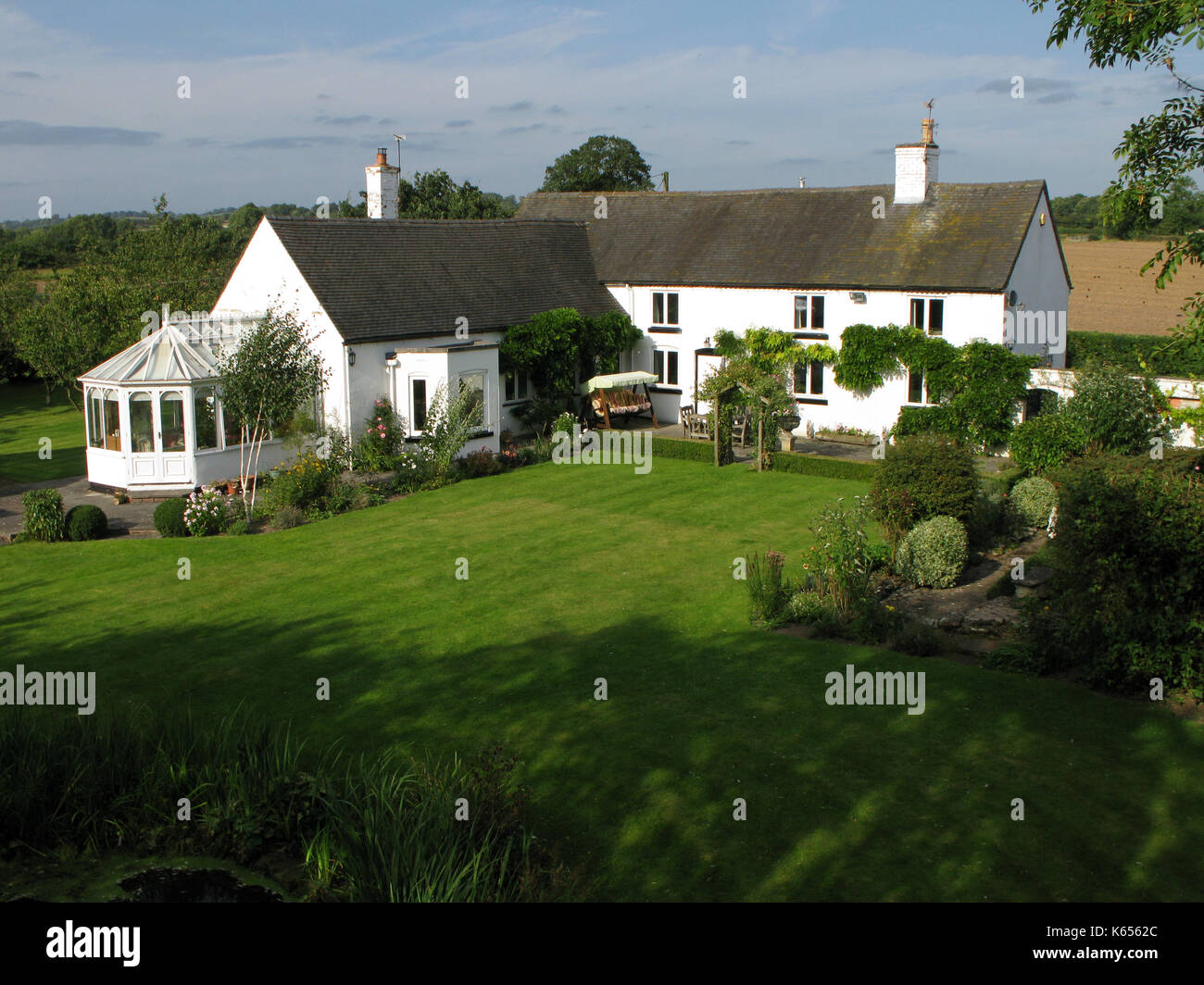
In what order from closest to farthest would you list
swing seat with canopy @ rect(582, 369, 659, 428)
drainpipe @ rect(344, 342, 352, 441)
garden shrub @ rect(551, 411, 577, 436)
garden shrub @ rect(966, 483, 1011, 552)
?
garden shrub @ rect(966, 483, 1011, 552) → drainpipe @ rect(344, 342, 352, 441) → garden shrub @ rect(551, 411, 577, 436) → swing seat with canopy @ rect(582, 369, 659, 428)

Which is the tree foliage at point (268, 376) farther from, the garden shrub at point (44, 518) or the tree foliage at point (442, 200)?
the tree foliage at point (442, 200)

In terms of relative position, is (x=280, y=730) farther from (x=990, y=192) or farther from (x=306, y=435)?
(x=990, y=192)

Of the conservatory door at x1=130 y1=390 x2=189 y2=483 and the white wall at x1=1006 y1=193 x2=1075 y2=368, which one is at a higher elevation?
the white wall at x1=1006 y1=193 x2=1075 y2=368

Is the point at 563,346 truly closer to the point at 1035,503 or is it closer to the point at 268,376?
the point at 268,376

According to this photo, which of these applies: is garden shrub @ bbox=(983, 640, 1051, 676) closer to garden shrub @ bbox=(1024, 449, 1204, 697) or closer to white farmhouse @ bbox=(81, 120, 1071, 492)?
garden shrub @ bbox=(1024, 449, 1204, 697)

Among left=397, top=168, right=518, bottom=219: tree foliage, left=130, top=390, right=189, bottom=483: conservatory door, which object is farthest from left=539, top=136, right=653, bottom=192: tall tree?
left=130, top=390, right=189, bottom=483: conservatory door

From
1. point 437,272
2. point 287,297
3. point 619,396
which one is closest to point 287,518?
point 287,297
